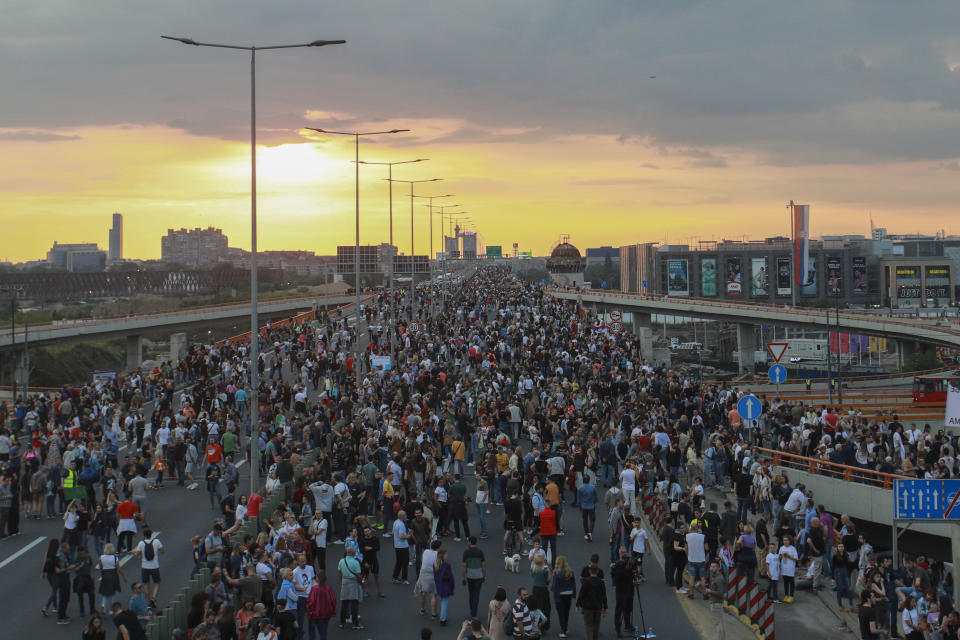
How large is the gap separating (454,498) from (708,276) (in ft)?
541

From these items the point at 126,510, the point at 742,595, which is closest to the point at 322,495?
the point at 126,510

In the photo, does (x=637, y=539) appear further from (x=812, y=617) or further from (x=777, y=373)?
(x=777, y=373)

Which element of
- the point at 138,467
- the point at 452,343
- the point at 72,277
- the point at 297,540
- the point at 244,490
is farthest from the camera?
the point at 72,277

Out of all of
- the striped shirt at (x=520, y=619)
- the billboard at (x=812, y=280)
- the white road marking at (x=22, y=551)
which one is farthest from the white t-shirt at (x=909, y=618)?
the billboard at (x=812, y=280)

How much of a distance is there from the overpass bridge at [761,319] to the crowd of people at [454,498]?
35492mm

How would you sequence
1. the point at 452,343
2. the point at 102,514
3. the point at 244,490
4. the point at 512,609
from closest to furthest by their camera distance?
the point at 512,609 → the point at 102,514 → the point at 244,490 → the point at 452,343

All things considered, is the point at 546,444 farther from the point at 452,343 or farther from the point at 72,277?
the point at 72,277

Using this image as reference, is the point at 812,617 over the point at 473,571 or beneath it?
beneath

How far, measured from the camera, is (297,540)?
14.7 metres

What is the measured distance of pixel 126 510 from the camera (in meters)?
17.7

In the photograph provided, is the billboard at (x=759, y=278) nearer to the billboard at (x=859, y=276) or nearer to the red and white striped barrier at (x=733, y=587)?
the billboard at (x=859, y=276)

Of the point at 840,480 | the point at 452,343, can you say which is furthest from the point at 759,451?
the point at 452,343

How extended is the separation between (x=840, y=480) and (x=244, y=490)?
14678mm

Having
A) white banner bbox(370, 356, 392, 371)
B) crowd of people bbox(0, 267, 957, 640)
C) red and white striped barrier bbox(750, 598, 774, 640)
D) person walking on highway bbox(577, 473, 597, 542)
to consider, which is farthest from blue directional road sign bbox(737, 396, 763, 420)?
white banner bbox(370, 356, 392, 371)
